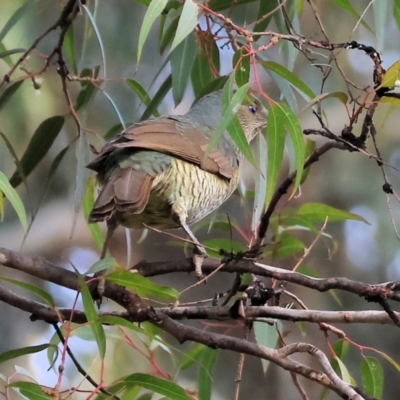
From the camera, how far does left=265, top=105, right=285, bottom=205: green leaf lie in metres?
1.18

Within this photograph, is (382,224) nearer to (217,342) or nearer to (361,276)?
(361,276)

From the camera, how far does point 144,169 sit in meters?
1.58

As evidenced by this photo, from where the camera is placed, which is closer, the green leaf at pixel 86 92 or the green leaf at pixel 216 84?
the green leaf at pixel 216 84

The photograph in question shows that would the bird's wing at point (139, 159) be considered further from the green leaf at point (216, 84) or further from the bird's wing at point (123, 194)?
the green leaf at point (216, 84)

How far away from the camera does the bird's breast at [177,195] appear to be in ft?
5.48

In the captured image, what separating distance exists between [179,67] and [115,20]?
1.57m

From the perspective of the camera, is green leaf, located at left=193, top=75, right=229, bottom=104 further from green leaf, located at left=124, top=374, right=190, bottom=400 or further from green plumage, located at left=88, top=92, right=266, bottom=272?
green leaf, located at left=124, top=374, right=190, bottom=400

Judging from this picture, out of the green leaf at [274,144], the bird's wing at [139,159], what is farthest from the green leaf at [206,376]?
the green leaf at [274,144]

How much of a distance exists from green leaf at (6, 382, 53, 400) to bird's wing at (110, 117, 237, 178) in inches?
21.6

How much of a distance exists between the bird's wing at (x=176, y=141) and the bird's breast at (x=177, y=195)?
0.02 meters

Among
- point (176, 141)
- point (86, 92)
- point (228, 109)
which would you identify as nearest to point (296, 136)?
point (228, 109)

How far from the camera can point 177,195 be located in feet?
5.53

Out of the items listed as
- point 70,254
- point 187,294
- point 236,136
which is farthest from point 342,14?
point 236,136

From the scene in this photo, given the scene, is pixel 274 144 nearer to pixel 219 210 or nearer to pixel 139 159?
pixel 139 159
